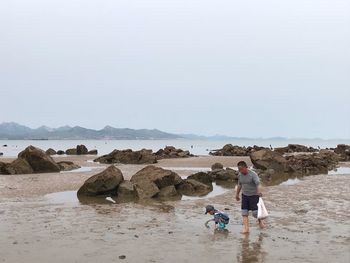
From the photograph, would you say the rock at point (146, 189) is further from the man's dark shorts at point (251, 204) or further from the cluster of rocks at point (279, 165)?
the cluster of rocks at point (279, 165)

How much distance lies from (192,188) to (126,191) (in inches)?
164

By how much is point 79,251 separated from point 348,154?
52749 mm

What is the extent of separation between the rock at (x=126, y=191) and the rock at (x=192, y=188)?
2.88 metres

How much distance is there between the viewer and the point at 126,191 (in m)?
20.1

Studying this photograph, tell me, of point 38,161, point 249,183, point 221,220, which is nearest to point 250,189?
point 249,183

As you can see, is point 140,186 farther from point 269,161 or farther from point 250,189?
point 269,161

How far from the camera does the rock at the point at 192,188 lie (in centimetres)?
2219

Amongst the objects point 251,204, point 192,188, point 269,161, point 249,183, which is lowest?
point 192,188

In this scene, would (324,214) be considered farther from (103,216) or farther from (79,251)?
(79,251)

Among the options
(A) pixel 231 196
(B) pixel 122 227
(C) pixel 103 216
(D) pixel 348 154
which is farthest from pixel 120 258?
(D) pixel 348 154

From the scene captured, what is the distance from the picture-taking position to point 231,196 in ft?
67.8

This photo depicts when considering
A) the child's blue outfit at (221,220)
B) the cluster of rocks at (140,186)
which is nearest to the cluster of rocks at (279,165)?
the cluster of rocks at (140,186)

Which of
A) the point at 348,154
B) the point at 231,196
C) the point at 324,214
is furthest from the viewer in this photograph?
the point at 348,154

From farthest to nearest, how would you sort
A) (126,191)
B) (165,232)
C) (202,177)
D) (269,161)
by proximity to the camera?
(269,161)
(202,177)
(126,191)
(165,232)
